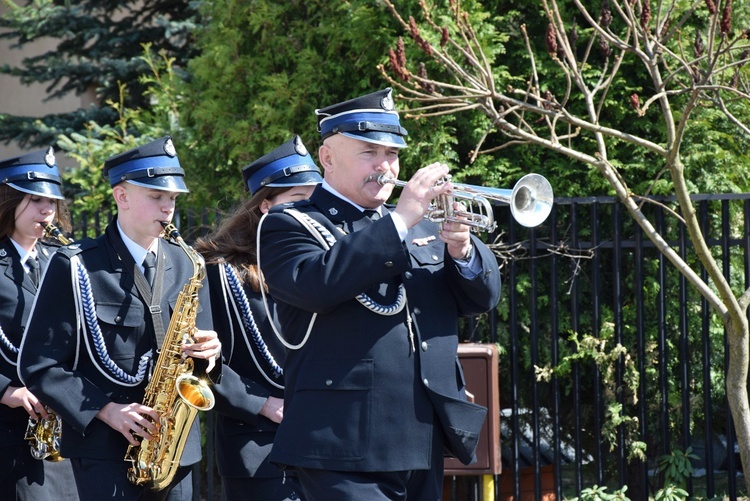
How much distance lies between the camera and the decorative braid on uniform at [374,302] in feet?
11.2

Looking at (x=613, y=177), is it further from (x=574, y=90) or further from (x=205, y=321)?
(x=205, y=321)

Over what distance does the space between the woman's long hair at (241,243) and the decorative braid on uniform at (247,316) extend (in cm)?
4

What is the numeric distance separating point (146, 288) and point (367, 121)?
1.35 m

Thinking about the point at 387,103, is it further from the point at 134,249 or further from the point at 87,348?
the point at 87,348

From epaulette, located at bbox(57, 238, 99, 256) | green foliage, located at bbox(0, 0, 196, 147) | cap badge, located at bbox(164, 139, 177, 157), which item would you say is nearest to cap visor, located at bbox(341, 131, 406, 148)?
cap badge, located at bbox(164, 139, 177, 157)

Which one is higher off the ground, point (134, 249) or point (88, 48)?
point (88, 48)

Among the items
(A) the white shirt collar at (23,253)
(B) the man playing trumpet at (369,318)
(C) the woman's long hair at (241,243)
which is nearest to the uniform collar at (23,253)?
(A) the white shirt collar at (23,253)

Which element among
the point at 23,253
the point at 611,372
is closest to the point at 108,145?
the point at 23,253

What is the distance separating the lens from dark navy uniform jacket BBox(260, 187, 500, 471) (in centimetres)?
330

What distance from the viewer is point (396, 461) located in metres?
3.34

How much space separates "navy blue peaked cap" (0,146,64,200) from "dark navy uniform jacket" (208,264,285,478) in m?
1.25

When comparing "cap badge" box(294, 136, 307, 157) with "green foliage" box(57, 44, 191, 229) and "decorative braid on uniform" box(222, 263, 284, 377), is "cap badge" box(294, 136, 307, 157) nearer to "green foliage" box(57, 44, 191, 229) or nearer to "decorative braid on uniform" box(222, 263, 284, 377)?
"decorative braid on uniform" box(222, 263, 284, 377)

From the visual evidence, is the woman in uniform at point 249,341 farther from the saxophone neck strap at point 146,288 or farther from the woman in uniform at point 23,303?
the woman in uniform at point 23,303

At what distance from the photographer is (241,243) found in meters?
4.94
